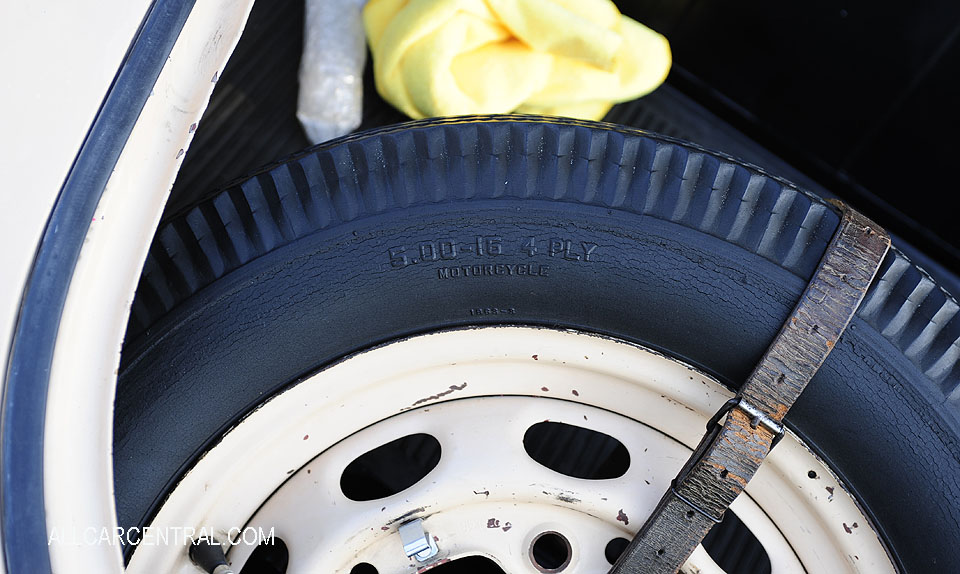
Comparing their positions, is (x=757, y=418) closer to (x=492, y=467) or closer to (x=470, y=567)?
(x=492, y=467)

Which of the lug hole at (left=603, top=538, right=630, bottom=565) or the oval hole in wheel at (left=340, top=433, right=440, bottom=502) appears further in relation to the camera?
the oval hole in wheel at (left=340, top=433, right=440, bottom=502)

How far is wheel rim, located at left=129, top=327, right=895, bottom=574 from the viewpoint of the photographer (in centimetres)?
80

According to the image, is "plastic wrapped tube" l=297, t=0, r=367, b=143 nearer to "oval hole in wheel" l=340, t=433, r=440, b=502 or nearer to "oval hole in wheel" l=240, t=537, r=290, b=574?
"oval hole in wheel" l=340, t=433, r=440, b=502

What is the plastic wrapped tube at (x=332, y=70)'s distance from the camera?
125 cm

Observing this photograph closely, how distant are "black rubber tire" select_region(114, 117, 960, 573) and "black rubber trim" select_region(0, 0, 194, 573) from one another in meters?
A: 0.22

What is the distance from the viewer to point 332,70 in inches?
49.3

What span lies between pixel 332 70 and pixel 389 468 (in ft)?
2.17

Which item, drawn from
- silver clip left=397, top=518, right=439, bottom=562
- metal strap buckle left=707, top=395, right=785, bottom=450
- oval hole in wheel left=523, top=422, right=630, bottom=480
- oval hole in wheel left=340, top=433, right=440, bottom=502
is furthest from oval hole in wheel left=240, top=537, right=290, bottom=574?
metal strap buckle left=707, top=395, right=785, bottom=450

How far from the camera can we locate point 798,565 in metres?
0.83

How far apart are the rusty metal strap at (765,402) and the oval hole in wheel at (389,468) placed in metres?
0.47

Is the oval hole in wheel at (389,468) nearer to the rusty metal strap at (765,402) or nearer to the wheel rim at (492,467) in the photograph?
the wheel rim at (492,467)

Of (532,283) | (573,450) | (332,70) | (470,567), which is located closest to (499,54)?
(332,70)

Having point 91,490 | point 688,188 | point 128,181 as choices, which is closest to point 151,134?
point 128,181

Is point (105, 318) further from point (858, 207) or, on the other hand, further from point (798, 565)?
point (858, 207)
